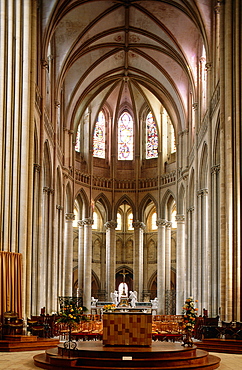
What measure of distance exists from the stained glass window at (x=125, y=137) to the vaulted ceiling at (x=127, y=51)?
2.27m

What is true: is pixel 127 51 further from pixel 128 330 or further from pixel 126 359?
pixel 126 359

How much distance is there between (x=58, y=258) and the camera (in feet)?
116

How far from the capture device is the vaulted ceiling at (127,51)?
29.6m

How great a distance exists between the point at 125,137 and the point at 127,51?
959 centimetres

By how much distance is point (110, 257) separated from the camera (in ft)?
137

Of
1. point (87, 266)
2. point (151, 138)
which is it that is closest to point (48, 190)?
point (87, 266)

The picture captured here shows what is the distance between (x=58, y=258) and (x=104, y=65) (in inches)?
510

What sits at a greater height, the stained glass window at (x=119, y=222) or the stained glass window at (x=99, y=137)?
the stained glass window at (x=99, y=137)

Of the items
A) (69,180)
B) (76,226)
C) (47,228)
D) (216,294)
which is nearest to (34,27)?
(47,228)

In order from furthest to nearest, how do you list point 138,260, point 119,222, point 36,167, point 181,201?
point 119,222 < point 138,260 < point 181,201 < point 36,167

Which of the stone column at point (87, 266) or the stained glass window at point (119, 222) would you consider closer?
the stone column at point (87, 266)

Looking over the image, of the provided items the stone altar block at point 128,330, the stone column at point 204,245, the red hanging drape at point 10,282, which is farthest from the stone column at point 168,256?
the stone altar block at point 128,330

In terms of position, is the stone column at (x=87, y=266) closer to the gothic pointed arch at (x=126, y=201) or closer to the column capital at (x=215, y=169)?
the gothic pointed arch at (x=126, y=201)

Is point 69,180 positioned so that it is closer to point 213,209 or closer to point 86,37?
point 86,37
